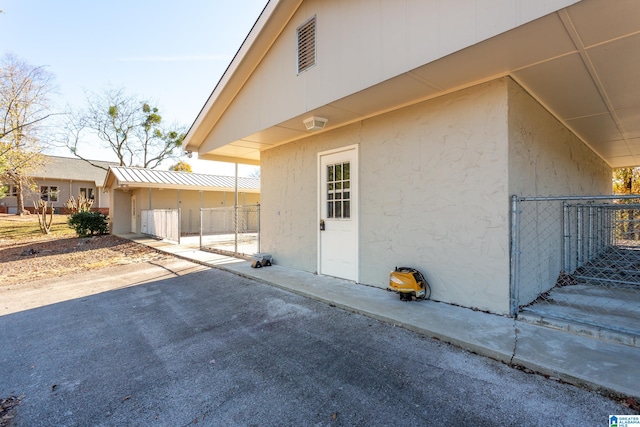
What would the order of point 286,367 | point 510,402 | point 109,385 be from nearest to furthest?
1. point 510,402
2. point 109,385
3. point 286,367

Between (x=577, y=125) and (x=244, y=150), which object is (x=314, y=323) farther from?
(x=577, y=125)

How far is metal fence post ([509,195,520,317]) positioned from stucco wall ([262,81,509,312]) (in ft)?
0.25

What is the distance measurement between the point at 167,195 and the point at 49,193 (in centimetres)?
2232

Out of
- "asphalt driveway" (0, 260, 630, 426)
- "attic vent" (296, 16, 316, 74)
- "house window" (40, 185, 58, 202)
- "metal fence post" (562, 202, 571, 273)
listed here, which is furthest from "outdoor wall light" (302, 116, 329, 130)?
"house window" (40, 185, 58, 202)

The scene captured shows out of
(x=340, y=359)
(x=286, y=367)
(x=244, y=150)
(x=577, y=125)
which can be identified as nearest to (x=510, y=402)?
(x=340, y=359)

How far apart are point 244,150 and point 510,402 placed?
7.25 metres

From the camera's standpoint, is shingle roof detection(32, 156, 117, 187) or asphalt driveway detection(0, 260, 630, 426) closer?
asphalt driveway detection(0, 260, 630, 426)

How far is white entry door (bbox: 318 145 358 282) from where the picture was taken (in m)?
5.48

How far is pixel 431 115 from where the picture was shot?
4.36 m

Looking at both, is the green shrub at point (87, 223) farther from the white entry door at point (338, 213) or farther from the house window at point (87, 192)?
the house window at point (87, 192)

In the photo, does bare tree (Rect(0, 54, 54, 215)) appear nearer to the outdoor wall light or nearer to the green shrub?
the green shrub

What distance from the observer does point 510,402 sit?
2186mm

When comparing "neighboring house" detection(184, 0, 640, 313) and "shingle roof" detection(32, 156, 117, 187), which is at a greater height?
"shingle roof" detection(32, 156, 117, 187)

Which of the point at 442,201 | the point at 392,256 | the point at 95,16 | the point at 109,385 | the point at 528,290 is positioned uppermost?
the point at 95,16
